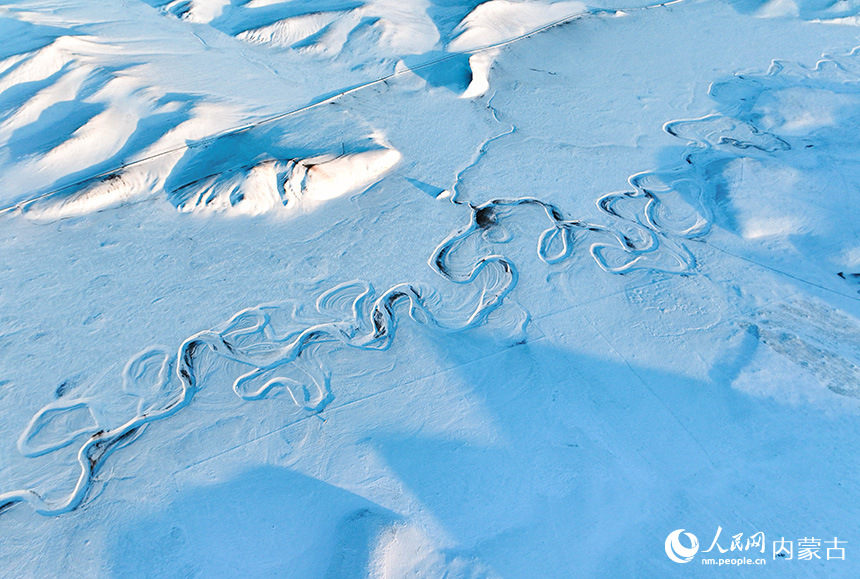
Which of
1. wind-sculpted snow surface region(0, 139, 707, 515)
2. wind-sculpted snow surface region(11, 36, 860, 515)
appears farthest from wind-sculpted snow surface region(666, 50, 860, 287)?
wind-sculpted snow surface region(0, 139, 707, 515)

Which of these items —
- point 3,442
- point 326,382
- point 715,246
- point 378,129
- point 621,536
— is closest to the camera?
point 621,536

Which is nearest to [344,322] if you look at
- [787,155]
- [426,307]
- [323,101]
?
[426,307]

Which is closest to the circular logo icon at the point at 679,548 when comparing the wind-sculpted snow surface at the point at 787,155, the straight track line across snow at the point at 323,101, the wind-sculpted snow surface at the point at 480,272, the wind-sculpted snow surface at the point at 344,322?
the wind-sculpted snow surface at the point at 480,272

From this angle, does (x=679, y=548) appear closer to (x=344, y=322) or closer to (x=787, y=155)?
(x=344, y=322)

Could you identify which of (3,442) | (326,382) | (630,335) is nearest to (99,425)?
(3,442)

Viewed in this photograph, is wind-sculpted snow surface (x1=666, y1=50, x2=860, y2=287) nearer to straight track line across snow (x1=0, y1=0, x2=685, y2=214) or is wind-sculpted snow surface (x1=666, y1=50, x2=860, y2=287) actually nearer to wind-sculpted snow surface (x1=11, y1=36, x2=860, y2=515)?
wind-sculpted snow surface (x1=11, y1=36, x2=860, y2=515)

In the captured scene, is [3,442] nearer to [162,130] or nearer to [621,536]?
[162,130]
